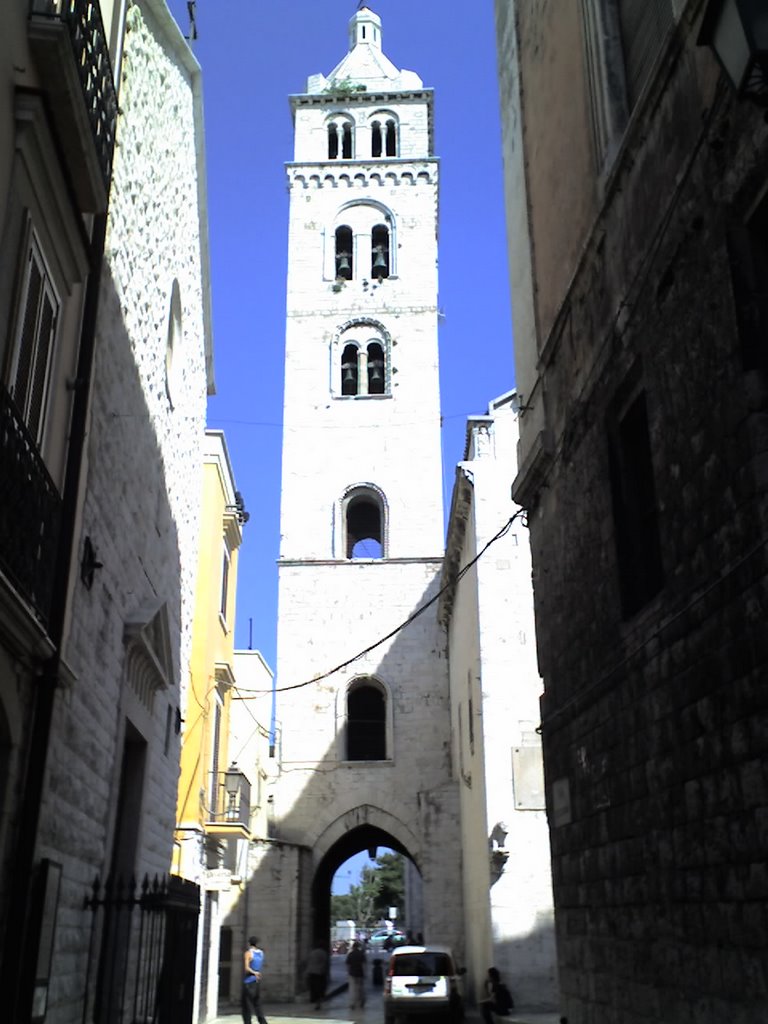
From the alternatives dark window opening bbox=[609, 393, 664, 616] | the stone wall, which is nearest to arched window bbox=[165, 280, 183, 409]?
the stone wall

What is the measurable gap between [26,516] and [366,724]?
2464cm

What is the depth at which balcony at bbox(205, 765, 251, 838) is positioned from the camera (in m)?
17.4

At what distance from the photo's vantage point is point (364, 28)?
4719 centimetres

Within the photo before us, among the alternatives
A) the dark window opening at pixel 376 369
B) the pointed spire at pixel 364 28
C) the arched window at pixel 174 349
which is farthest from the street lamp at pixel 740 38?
the pointed spire at pixel 364 28

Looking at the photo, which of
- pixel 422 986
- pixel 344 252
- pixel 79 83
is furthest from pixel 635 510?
pixel 344 252

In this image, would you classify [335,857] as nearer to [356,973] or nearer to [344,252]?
[356,973]

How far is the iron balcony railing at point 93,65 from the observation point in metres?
6.48

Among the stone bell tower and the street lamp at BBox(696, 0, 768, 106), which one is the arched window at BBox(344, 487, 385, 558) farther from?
the street lamp at BBox(696, 0, 768, 106)

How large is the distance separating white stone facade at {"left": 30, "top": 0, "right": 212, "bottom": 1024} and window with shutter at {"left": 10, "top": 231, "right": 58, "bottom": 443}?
1155mm

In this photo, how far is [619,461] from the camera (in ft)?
24.7

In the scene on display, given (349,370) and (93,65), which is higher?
(349,370)

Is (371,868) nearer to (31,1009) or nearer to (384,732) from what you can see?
(384,732)

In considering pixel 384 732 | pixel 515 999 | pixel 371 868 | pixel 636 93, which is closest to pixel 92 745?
pixel 636 93

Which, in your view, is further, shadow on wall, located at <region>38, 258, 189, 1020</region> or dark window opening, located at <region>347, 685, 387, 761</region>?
dark window opening, located at <region>347, 685, 387, 761</region>
